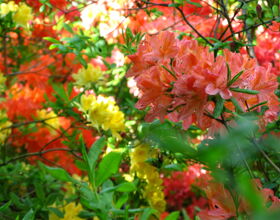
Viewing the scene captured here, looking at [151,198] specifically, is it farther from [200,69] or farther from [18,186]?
[200,69]

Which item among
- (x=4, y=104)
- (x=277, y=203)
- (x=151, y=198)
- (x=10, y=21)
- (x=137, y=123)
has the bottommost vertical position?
(x=151, y=198)

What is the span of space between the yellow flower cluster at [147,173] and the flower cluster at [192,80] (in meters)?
0.64

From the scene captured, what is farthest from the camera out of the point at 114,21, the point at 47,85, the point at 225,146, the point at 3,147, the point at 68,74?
the point at 68,74

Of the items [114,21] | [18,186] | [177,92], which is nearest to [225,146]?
[177,92]

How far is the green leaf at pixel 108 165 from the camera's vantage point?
533 millimetres

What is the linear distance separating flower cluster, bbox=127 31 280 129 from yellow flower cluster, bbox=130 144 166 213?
2.09ft

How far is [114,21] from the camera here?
1.97m

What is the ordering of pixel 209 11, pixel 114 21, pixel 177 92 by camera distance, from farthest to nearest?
1. pixel 114 21
2. pixel 209 11
3. pixel 177 92

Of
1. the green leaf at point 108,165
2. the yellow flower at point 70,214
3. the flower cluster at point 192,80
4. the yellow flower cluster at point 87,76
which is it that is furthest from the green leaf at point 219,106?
the yellow flower cluster at point 87,76

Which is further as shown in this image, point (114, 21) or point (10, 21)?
point (114, 21)

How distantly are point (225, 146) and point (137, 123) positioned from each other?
1574 millimetres

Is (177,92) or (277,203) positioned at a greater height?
(177,92)

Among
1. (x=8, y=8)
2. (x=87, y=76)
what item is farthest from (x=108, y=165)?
(x=8, y=8)

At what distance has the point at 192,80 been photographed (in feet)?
1.90
